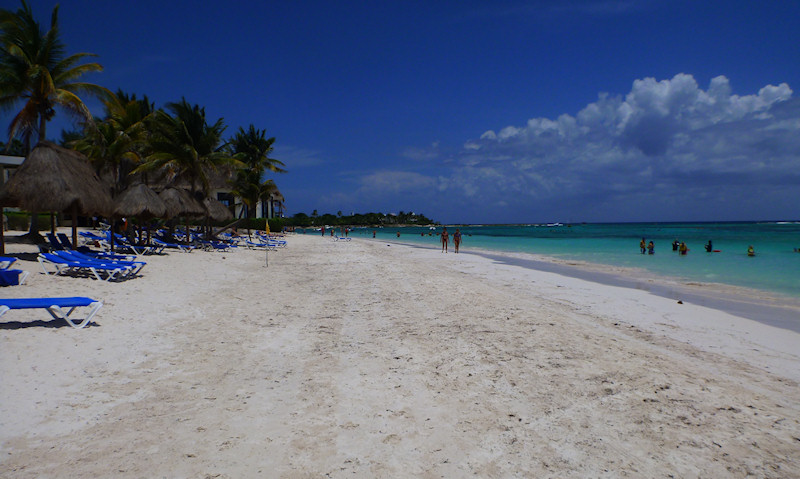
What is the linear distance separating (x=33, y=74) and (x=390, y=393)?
1666cm

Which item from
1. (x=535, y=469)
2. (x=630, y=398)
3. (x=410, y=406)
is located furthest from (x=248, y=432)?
(x=630, y=398)

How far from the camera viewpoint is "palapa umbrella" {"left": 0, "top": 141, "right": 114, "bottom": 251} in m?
10.2

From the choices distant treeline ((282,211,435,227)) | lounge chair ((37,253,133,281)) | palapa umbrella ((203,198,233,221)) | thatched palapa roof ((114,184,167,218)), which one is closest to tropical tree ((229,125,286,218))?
palapa umbrella ((203,198,233,221))

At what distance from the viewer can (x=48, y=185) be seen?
10.4 meters

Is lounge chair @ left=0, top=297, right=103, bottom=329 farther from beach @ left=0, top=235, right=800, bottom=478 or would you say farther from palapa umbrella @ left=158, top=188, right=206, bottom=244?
palapa umbrella @ left=158, top=188, right=206, bottom=244

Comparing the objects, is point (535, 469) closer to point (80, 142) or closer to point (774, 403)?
point (774, 403)

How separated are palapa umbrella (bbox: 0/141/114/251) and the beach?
14.1 ft

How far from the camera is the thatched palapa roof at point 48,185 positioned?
33.4 ft

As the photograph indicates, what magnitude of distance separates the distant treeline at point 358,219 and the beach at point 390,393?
66.1m

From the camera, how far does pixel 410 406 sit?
3.52 meters

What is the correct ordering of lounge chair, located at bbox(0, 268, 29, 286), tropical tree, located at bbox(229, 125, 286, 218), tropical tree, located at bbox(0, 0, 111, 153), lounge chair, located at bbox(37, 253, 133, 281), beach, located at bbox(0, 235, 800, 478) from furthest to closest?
tropical tree, located at bbox(229, 125, 286, 218) → tropical tree, located at bbox(0, 0, 111, 153) → lounge chair, located at bbox(37, 253, 133, 281) → lounge chair, located at bbox(0, 268, 29, 286) → beach, located at bbox(0, 235, 800, 478)

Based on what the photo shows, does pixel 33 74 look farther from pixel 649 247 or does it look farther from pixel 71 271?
pixel 649 247

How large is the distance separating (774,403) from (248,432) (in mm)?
4545

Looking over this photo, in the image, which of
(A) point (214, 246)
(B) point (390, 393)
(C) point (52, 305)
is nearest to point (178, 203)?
(A) point (214, 246)
